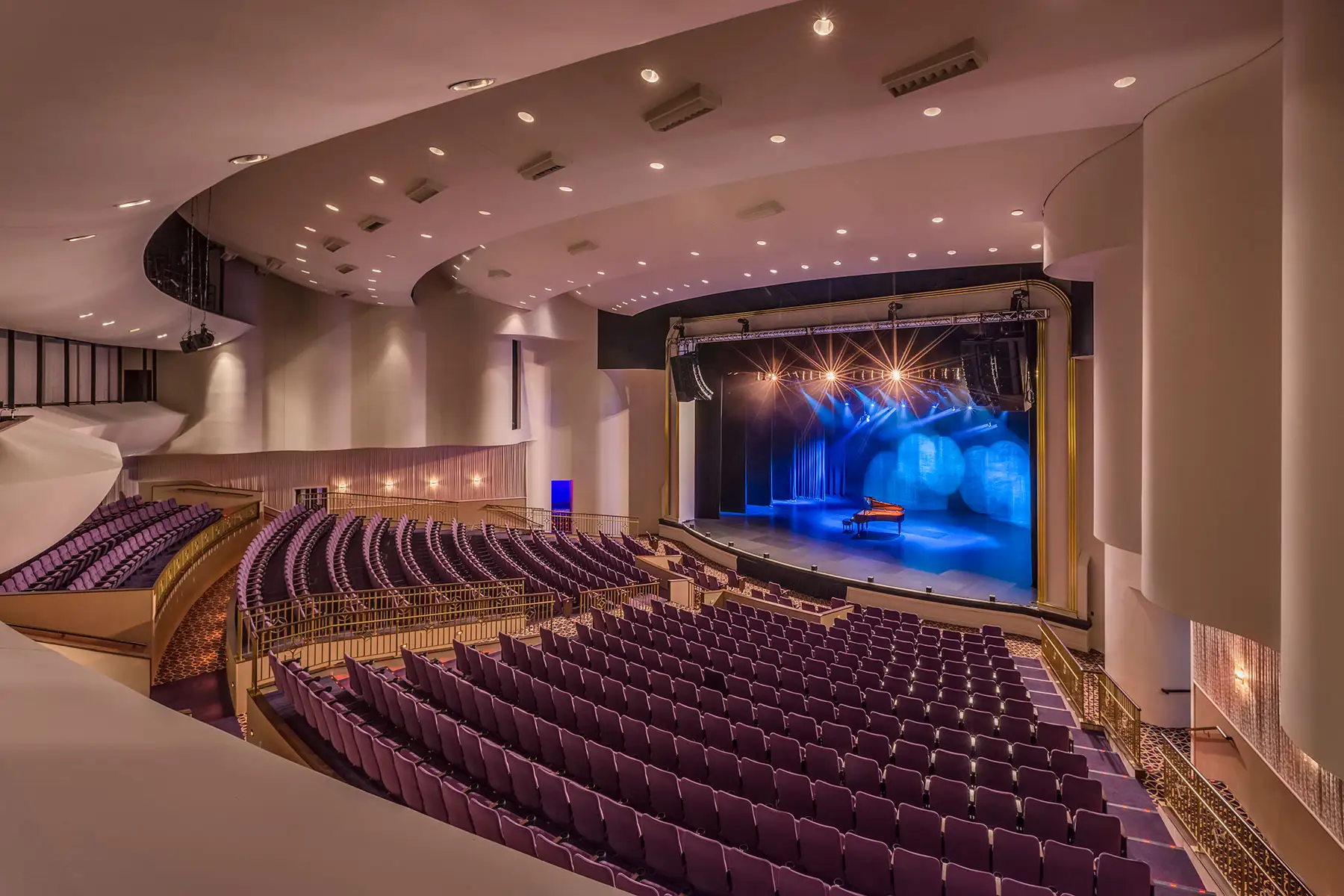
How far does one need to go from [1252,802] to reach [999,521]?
13.3 meters

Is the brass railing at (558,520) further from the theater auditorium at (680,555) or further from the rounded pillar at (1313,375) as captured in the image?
the rounded pillar at (1313,375)

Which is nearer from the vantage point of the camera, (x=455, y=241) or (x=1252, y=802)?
(x=1252, y=802)

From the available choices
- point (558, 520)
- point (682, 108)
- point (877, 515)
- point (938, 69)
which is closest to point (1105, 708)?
point (938, 69)

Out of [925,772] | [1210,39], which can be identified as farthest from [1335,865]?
[1210,39]

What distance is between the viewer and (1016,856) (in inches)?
163

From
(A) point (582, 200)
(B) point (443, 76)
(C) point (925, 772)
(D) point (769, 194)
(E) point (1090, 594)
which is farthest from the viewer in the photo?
(E) point (1090, 594)

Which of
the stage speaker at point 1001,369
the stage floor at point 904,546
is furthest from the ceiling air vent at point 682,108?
the stage floor at point 904,546

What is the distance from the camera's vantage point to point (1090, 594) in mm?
12102

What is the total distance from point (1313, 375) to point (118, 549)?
1410 cm

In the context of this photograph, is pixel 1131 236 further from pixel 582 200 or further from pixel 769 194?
pixel 582 200

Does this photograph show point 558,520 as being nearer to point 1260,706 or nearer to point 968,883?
point 1260,706

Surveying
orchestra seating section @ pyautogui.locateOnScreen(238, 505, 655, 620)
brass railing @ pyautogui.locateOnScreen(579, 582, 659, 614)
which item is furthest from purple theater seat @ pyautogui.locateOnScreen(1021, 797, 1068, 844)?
orchestra seating section @ pyautogui.locateOnScreen(238, 505, 655, 620)

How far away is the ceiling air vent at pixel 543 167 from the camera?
23.7 ft

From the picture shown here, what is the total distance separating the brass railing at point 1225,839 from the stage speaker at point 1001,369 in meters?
7.86
